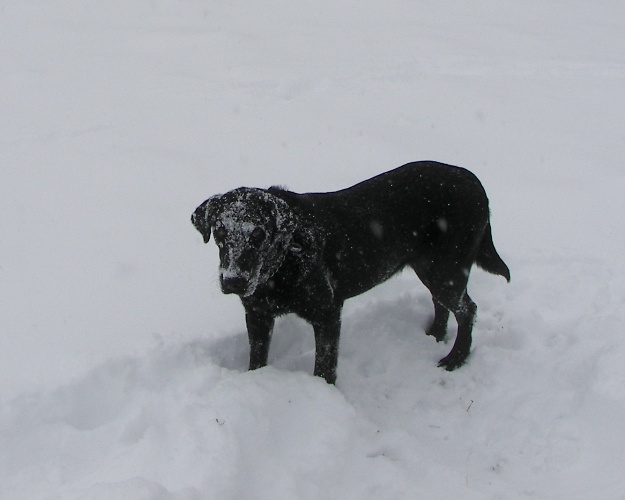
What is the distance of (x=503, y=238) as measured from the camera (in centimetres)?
556

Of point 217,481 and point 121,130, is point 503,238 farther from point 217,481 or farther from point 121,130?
point 121,130

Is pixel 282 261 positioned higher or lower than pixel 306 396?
higher

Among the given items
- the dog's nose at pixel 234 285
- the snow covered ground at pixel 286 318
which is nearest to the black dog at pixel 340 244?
the dog's nose at pixel 234 285

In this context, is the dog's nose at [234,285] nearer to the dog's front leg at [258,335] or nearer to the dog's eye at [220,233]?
the dog's eye at [220,233]

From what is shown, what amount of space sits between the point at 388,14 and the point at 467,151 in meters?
7.16

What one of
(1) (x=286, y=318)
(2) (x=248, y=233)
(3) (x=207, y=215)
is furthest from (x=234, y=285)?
(1) (x=286, y=318)

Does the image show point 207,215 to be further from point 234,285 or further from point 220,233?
point 234,285

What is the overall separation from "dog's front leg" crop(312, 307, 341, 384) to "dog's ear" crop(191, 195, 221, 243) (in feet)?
2.98

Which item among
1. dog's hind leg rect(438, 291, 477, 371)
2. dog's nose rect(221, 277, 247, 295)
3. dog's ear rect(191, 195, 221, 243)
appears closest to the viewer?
dog's nose rect(221, 277, 247, 295)

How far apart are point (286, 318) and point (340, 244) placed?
97 cm

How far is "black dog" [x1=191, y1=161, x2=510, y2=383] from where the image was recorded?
309 centimetres

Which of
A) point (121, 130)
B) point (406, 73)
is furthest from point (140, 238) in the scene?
point (406, 73)

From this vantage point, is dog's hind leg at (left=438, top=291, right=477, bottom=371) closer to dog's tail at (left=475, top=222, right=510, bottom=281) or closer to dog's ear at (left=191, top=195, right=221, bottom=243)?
dog's tail at (left=475, top=222, right=510, bottom=281)

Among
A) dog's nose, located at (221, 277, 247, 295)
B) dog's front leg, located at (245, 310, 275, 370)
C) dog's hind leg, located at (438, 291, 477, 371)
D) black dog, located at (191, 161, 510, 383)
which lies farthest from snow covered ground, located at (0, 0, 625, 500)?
dog's nose, located at (221, 277, 247, 295)
